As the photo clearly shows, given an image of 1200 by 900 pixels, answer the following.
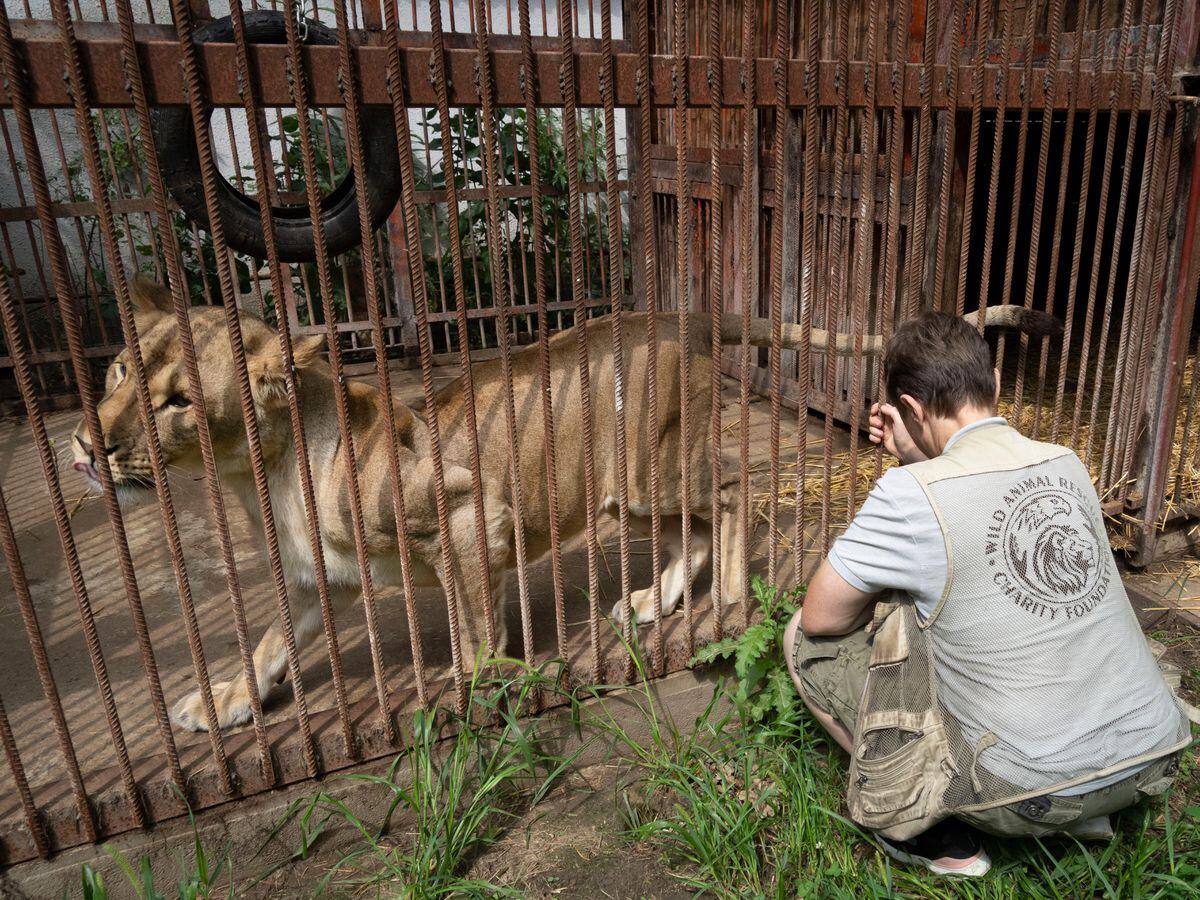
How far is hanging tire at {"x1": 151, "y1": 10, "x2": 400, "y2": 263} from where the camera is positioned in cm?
299

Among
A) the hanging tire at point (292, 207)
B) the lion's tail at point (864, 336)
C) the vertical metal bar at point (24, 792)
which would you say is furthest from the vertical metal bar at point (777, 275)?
the vertical metal bar at point (24, 792)

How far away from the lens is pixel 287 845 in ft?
9.24

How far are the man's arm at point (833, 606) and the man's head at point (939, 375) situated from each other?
469 mm

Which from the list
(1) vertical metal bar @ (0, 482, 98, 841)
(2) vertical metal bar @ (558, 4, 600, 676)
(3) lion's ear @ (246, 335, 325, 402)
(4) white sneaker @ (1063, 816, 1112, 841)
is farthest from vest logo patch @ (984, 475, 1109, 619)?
(1) vertical metal bar @ (0, 482, 98, 841)

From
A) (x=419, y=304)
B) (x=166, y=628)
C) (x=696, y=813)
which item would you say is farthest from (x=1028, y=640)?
(x=166, y=628)

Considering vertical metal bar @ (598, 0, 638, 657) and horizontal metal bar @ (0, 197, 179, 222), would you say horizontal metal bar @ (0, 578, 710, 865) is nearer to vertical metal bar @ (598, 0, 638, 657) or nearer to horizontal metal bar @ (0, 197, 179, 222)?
vertical metal bar @ (598, 0, 638, 657)

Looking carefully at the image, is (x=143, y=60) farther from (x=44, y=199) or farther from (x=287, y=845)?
(x=287, y=845)

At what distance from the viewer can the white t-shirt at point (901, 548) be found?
90.6 inches

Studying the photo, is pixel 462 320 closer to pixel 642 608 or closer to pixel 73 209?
pixel 642 608

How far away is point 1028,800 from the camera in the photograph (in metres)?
2.38

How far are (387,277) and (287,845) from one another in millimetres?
6923

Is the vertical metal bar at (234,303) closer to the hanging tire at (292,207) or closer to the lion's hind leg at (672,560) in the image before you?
the hanging tire at (292,207)

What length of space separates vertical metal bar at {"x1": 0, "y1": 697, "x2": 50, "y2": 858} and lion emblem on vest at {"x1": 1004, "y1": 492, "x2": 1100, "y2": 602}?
2598 millimetres

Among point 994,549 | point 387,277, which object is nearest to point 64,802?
point 994,549
